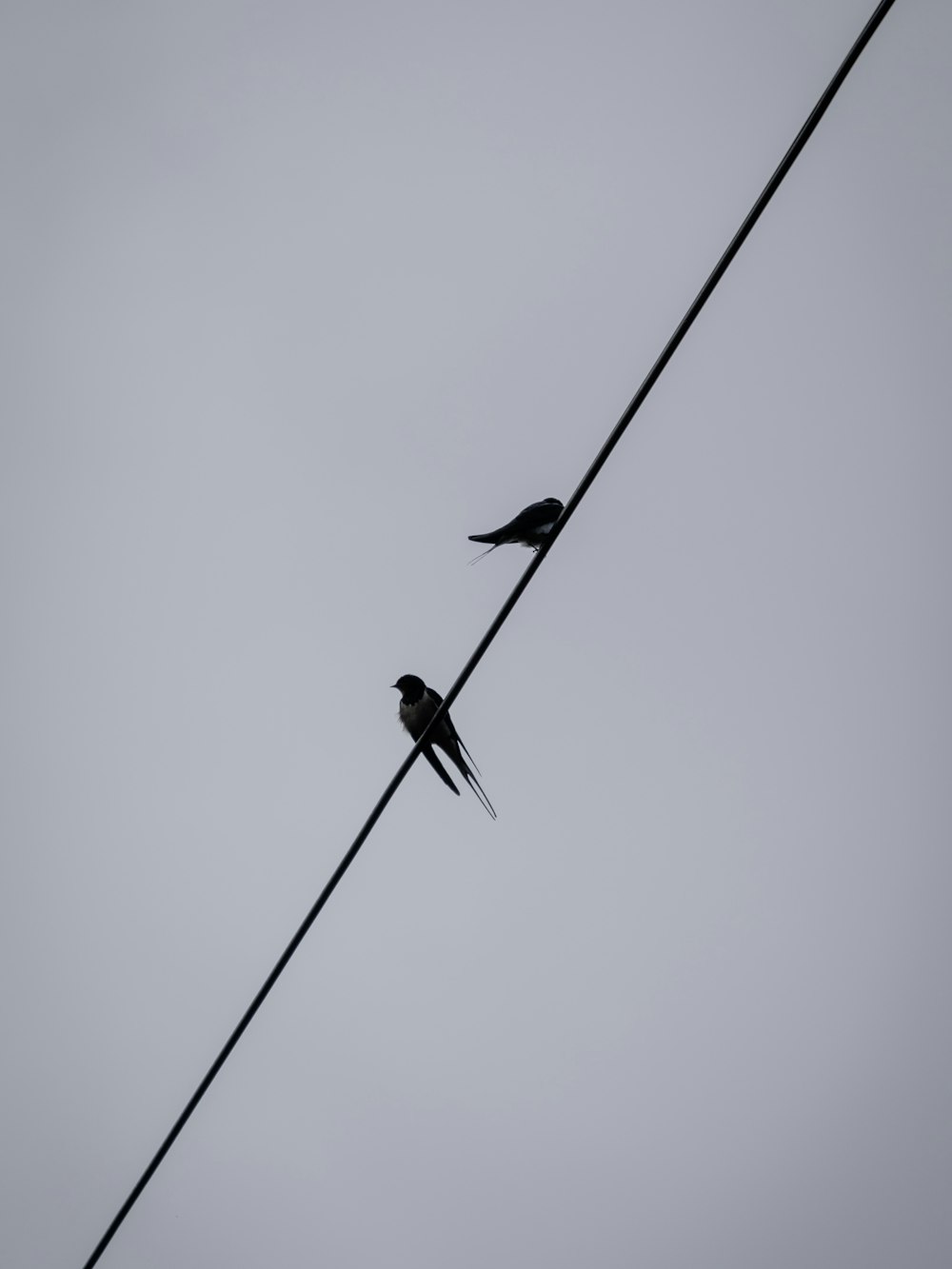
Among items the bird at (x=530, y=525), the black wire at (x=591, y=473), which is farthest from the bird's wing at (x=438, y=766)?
the black wire at (x=591, y=473)

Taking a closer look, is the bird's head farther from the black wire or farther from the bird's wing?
the black wire

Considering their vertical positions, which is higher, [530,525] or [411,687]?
[530,525]

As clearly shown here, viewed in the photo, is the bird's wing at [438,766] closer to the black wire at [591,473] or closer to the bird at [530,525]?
the bird at [530,525]

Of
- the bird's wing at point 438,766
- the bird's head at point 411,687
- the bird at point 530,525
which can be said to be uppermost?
the bird at point 530,525

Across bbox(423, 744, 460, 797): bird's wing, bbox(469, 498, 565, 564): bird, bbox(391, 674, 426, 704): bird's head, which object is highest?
bbox(469, 498, 565, 564): bird

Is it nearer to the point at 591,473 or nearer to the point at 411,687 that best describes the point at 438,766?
the point at 411,687

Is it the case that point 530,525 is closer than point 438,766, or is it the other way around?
point 438,766

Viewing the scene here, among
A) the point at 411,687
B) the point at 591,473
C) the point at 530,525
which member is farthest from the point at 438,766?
the point at 591,473

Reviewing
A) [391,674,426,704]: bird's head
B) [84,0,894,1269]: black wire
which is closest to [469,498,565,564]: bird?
[391,674,426,704]: bird's head

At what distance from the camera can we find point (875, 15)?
2.11 meters

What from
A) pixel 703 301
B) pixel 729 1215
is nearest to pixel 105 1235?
pixel 703 301

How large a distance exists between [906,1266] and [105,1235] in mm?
46951

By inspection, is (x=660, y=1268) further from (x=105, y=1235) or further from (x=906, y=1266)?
(x=105, y=1235)

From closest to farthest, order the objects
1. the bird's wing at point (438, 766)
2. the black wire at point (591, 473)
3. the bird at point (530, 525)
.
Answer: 1. the black wire at point (591, 473)
2. the bird's wing at point (438, 766)
3. the bird at point (530, 525)
